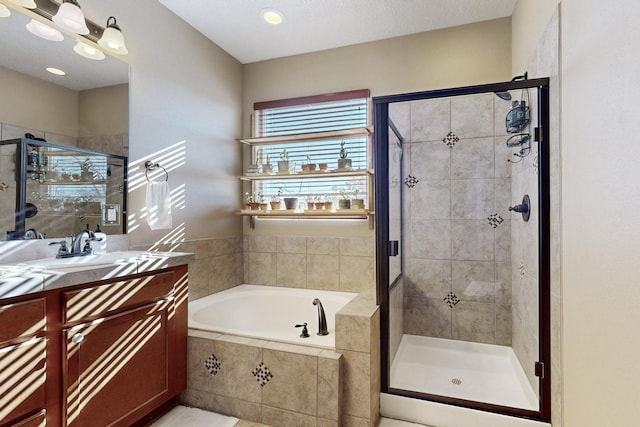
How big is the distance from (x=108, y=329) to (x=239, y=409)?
2.87 feet

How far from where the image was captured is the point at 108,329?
1.55 meters

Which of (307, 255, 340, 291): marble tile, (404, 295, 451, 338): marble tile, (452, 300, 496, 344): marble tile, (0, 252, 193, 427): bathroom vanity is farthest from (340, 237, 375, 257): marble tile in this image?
(0, 252, 193, 427): bathroom vanity

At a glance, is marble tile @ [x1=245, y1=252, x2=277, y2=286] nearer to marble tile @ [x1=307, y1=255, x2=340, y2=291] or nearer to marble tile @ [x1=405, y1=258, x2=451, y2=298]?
marble tile @ [x1=307, y1=255, x2=340, y2=291]

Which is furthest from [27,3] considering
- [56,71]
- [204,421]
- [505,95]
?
[505,95]

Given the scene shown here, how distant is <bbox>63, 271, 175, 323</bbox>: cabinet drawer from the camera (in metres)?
1.41

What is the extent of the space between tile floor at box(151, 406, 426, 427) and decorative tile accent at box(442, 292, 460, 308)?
1.09 m

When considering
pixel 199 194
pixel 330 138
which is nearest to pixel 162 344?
pixel 199 194

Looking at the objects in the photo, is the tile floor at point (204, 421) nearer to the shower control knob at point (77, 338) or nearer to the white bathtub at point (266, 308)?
the white bathtub at point (266, 308)

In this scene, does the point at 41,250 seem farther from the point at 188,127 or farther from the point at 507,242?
the point at 507,242

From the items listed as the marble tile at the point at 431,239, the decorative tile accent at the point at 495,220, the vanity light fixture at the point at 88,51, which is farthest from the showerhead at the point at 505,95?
the vanity light fixture at the point at 88,51

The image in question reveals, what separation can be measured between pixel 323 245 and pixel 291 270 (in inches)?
15.7

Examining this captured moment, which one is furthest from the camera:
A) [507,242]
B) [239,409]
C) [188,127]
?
[188,127]

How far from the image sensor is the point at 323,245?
10.1 feet

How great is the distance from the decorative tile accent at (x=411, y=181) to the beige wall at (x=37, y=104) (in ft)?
7.20
